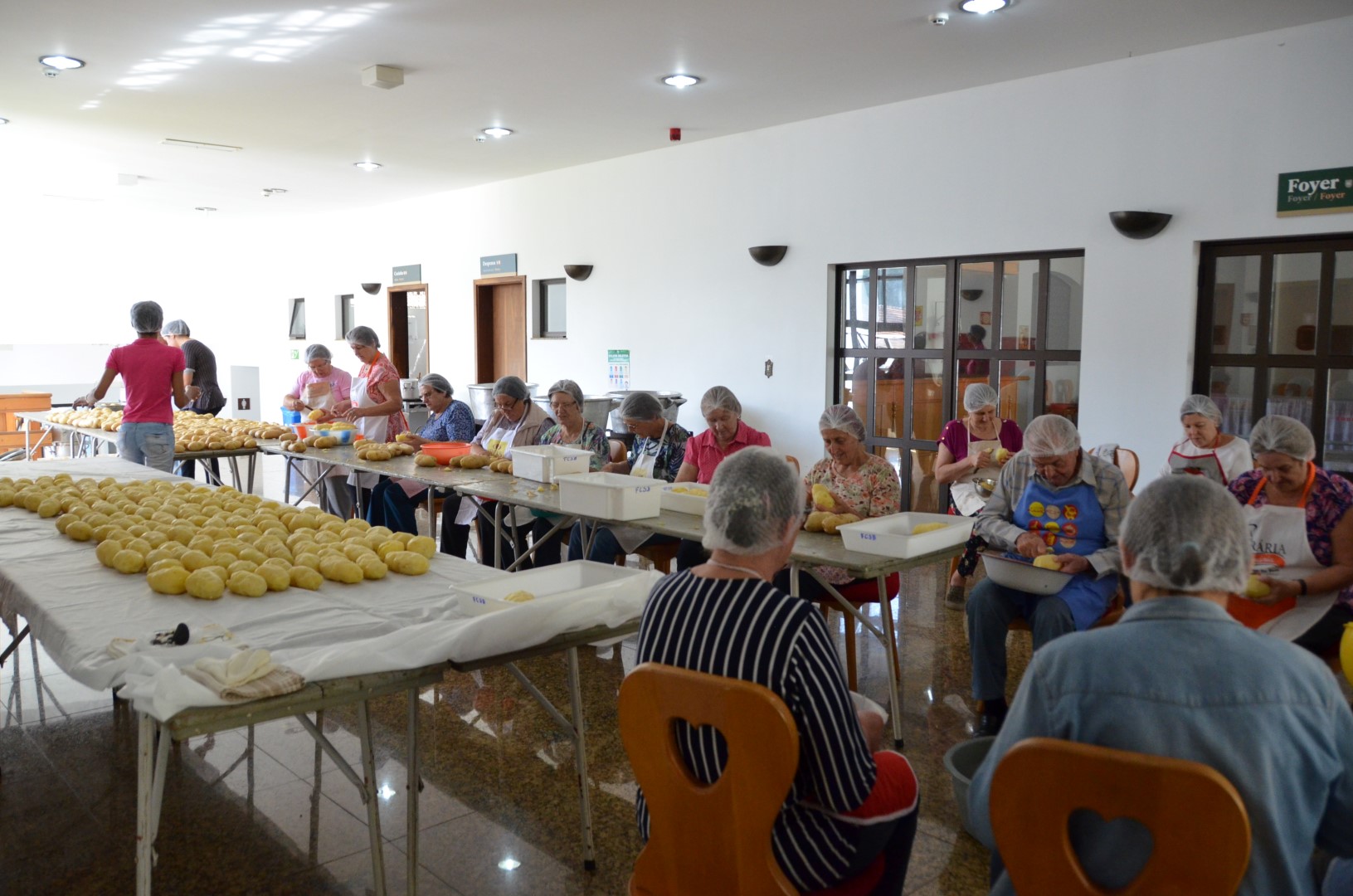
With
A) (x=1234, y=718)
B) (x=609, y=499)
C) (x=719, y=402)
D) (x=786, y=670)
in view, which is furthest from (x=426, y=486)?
(x=1234, y=718)

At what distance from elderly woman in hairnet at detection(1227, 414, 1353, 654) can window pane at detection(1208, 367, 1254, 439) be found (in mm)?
2198

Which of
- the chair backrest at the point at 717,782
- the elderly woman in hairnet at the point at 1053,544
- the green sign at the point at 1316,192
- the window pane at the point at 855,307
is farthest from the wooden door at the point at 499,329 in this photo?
the chair backrest at the point at 717,782

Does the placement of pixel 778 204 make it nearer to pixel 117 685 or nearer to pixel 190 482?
pixel 190 482

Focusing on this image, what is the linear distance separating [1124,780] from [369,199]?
11.0 metres

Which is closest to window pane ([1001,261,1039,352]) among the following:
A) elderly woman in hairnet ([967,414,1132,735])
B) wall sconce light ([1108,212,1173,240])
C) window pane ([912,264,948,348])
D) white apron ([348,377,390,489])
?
window pane ([912,264,948,348])

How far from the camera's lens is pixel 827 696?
5.28ft

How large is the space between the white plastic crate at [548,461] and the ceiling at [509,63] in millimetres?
2065

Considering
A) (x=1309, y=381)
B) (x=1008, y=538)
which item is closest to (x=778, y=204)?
(x=1309, y=381)

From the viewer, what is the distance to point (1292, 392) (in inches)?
199

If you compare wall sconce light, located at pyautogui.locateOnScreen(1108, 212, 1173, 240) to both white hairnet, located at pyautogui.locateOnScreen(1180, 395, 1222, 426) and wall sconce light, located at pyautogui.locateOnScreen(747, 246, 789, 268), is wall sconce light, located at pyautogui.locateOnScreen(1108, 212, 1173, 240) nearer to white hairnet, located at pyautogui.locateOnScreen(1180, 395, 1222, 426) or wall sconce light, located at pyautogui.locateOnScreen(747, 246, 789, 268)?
white hairnet, located at pyautogui.locateOnScreen(1180, 395, 1222, 426)

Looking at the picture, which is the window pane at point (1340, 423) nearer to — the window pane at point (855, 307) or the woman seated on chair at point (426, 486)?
the window pane at point (855, 307)

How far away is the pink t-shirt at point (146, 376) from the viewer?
573cm

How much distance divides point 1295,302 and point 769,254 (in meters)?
3.34

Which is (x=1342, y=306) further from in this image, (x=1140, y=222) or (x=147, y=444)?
(x=147, y=444)
